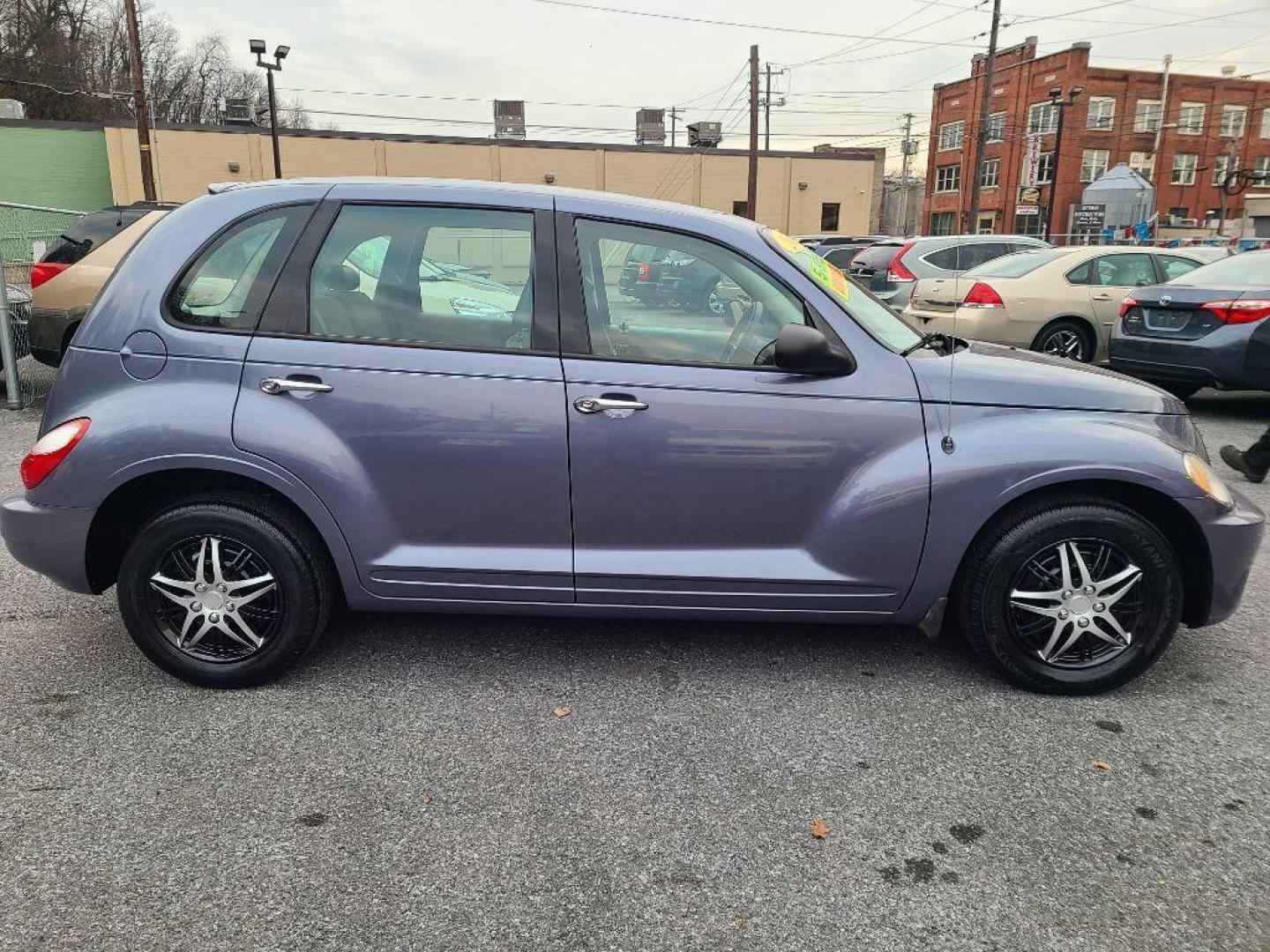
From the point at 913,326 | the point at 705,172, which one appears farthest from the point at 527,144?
the point at 913,326

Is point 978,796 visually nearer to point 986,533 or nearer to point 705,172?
point 986,533

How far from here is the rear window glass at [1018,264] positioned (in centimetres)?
993

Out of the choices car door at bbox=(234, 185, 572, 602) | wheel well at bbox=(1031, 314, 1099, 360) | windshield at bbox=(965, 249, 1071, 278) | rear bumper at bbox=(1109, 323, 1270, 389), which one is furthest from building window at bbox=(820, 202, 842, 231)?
car door at bbox=(234, 185, 572, 602)

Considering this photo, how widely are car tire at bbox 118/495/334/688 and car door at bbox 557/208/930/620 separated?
1.03m

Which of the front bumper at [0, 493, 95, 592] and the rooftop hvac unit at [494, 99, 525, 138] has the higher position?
the rooftop hvac unit at [494, 99, 525, 138]

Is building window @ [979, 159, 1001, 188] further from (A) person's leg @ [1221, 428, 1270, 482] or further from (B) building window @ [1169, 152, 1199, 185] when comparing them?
(A) person's leg @ [1221, 428, 1270, 482]

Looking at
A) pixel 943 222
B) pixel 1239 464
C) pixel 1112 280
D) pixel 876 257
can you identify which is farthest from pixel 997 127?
pixel 1239 464

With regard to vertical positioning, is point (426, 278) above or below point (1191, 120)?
below

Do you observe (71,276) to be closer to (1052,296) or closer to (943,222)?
(1052,296)

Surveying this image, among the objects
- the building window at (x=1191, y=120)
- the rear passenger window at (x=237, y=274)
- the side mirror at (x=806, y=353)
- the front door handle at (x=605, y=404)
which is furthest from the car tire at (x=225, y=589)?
the building window at (x=1191, y=120)

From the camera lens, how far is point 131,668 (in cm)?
342

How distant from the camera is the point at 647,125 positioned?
44.5 m

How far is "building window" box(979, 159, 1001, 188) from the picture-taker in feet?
180

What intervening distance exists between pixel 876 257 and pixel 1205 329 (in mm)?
7612
